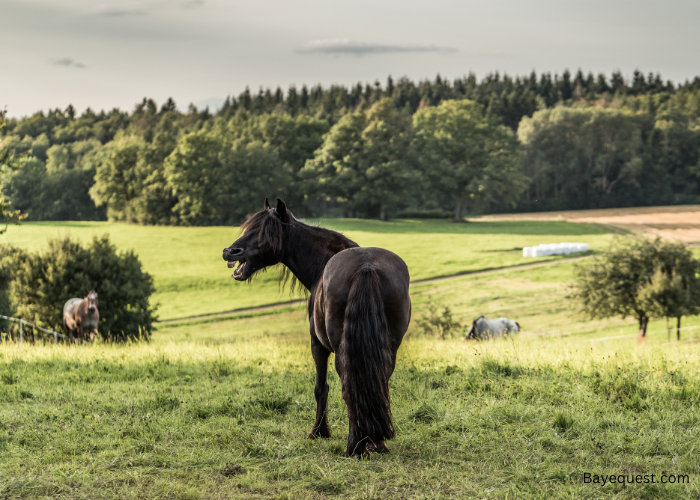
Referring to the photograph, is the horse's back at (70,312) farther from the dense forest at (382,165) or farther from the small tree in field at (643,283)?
the dense forest at (382,165)

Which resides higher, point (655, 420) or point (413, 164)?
point (413, 164)

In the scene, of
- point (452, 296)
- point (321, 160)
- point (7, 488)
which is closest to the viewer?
point (7, 488)

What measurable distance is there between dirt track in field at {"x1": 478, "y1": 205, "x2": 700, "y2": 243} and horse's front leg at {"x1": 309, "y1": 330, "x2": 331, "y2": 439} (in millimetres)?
59440

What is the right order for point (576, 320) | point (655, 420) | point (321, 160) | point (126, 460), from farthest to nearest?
point (321, 160), point (576, 320), point (655, 420), point (126, 460)

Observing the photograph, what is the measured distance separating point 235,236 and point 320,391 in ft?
174

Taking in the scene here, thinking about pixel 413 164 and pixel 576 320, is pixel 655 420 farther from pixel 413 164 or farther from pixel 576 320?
pixel 413 164

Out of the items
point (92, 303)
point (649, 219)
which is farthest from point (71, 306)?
point (649, 219)

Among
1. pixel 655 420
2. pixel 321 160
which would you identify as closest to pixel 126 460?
pixel 655 420

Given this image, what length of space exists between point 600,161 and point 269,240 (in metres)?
99.7

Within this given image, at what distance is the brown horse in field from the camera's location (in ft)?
57.8

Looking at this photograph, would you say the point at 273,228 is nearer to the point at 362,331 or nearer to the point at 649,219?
the point at 362,331

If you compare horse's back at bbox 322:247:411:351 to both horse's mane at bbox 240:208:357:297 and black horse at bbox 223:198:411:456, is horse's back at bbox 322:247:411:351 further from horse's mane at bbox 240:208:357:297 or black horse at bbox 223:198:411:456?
horse's mane at bbox 240:208:357:297

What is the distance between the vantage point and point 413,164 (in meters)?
80.9

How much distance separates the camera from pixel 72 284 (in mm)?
19719
